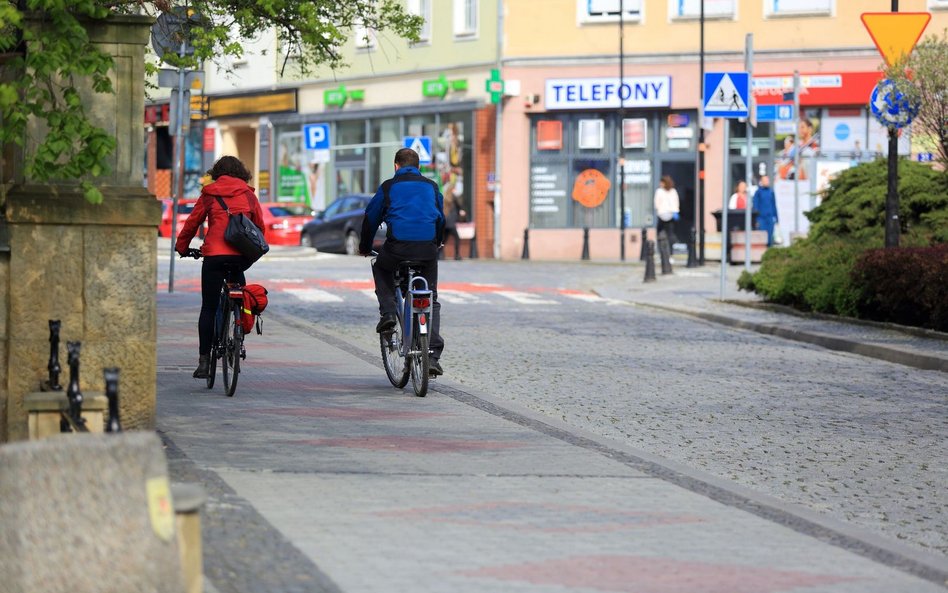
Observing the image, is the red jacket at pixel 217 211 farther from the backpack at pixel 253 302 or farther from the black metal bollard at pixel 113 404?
the black metal bollard at pixel 113 404

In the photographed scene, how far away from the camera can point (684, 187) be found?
44906 millimetres

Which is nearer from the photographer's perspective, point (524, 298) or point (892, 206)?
point (892, 206)

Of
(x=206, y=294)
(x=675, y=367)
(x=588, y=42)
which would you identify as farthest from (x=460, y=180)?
(x=206, y=294)

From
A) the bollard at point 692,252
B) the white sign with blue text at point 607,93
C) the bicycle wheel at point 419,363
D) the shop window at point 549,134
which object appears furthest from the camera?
the shop window at point 549,134

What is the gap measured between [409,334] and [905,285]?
27.8 ft

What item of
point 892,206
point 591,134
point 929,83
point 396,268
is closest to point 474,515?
point 396,268

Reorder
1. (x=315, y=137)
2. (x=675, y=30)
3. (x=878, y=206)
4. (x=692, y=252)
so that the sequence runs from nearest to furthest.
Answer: (x=878, y=206)
(x=692, y=252)
(x=675, y=30)
(x=315, y=137)

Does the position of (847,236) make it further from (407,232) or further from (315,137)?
(315,137)

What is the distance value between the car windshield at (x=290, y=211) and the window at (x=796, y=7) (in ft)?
40.2

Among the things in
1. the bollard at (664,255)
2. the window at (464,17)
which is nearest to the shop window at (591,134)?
the window at (464,17)

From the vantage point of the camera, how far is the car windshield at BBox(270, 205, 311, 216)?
154 feet

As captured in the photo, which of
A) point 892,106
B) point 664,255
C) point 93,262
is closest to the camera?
point 93,262

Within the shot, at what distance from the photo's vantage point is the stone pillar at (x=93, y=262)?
9477 mm

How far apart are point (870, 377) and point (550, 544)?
32.3 feet
